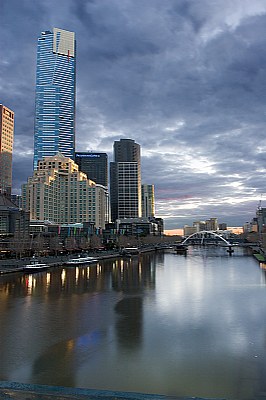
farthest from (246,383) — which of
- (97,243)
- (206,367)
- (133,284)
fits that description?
(97,243)

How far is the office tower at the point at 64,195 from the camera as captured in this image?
170 meters

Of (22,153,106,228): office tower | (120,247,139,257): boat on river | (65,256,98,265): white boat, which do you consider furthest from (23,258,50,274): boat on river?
(22,153,106,228): office tower

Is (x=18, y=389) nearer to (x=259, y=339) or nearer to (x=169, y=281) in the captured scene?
(x=259, y=339)

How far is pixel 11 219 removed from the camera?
101188 millimetres

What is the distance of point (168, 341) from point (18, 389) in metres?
14.1

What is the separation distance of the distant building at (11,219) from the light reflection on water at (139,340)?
60.5m

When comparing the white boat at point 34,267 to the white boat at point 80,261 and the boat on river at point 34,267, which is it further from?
the white boat at point 80,261

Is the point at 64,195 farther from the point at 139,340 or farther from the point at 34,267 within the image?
the point at 139,340

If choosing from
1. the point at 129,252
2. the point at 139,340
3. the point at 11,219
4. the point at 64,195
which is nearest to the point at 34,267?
the point at 11,219

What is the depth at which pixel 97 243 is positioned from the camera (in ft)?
436

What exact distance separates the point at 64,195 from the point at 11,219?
3340 inches

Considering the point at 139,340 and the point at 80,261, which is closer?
the point at 139,340

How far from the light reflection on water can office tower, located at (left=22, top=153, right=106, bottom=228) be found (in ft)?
433

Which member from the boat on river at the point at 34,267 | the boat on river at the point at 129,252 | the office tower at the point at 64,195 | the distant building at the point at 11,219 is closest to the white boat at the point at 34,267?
the boat on river at the point at 34,267
